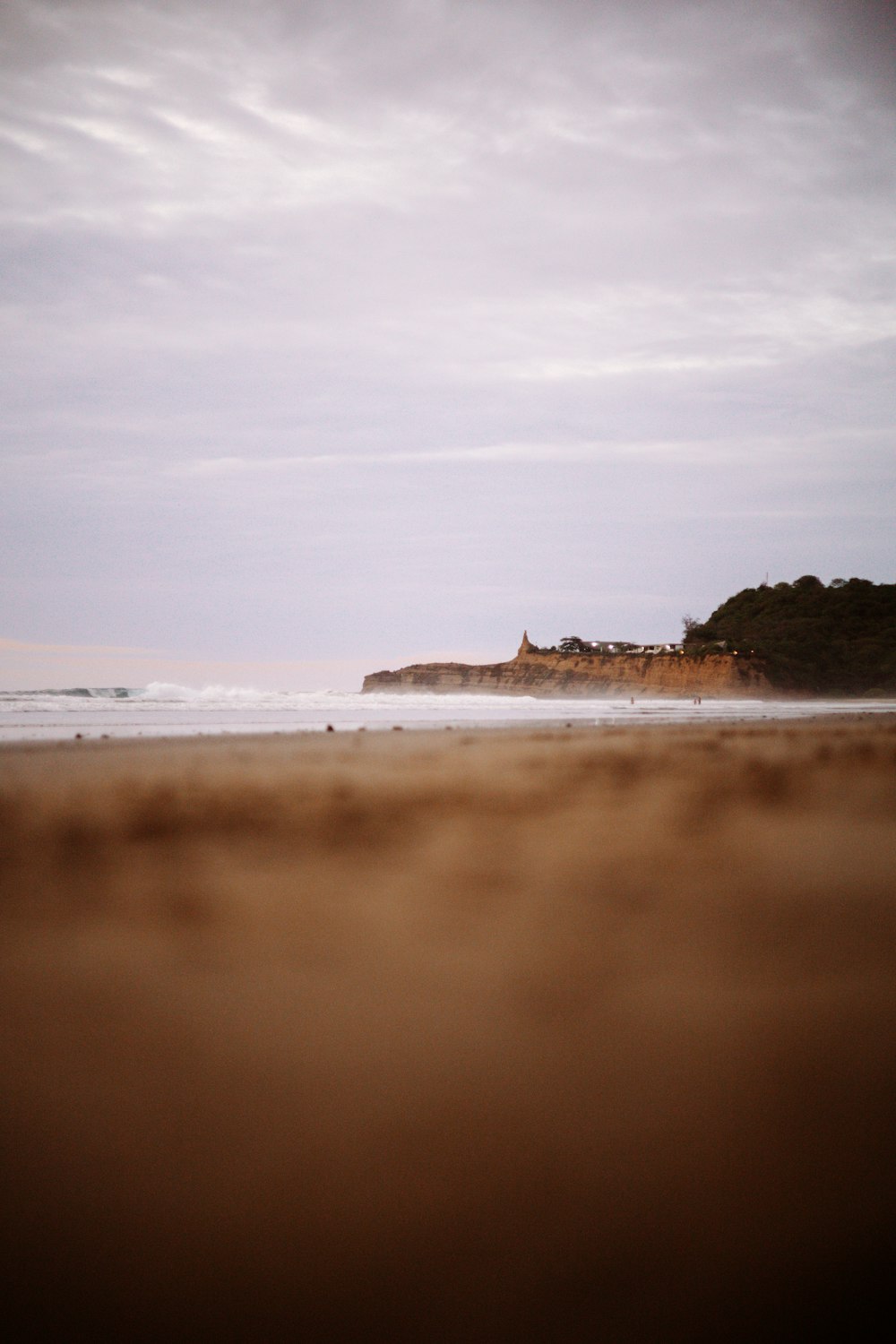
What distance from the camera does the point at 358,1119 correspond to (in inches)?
75.4

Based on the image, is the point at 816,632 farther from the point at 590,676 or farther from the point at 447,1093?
the point at 447,1093

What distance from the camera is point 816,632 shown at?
2913 inches

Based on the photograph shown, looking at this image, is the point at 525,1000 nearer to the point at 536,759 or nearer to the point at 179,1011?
the point at 179,1011

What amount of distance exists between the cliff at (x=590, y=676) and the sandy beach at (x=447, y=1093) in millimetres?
64216

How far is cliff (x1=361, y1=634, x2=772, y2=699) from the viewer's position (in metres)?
66.2

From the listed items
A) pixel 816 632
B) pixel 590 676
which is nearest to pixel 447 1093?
pixel 590 676

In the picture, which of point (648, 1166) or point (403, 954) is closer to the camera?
point (648, 1166)

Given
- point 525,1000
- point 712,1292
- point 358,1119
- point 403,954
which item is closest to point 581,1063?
point 525,1000

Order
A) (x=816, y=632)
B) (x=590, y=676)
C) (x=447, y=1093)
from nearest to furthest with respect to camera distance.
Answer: (x=447, y=1093)
(x=816, y=632)
(x=590, y=676)

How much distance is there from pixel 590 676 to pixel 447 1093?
7541 centimetres

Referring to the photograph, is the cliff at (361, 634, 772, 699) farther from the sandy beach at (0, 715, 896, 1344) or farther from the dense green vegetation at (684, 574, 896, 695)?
the sandy beach at (0, 715, 896, 1344)

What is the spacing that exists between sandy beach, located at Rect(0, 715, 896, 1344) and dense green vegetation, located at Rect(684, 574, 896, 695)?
66.4 m

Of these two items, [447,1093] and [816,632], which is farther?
[816,632]

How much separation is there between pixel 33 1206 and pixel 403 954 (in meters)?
1.54
